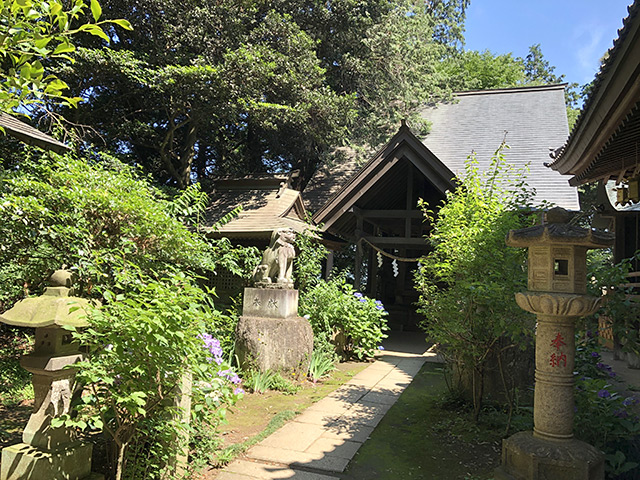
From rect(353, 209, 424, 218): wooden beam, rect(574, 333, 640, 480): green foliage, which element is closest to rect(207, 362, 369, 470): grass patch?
rect(574, 333, 640, 480): green foliage

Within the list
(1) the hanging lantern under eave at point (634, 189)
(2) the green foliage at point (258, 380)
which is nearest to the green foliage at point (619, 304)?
(1) the hanging lantern under eave at point (634, 189)

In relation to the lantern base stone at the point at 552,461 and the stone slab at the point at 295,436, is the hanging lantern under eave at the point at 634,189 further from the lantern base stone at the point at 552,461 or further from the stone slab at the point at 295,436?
the stone slab at the point at 295,436

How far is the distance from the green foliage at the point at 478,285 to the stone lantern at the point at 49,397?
3.65 meters

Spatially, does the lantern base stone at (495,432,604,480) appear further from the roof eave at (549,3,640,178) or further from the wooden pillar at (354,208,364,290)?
the wooden pillar at (354,208,364,290)

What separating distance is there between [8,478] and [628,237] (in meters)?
11.5

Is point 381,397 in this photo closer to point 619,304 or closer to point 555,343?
point 555,343

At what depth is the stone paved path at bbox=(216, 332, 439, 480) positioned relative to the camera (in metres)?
3.91

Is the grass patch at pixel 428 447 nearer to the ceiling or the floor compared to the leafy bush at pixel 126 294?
nearer to the floor

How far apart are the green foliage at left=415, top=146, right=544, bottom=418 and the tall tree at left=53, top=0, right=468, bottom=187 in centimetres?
780

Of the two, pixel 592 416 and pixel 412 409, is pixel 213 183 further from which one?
pixel 592 416

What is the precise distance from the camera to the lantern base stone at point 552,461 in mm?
3113

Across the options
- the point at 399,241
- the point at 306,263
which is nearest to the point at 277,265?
the point at 306,263

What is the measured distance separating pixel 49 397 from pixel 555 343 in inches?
150

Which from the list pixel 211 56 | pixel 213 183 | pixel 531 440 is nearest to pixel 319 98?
pixel 211 56
